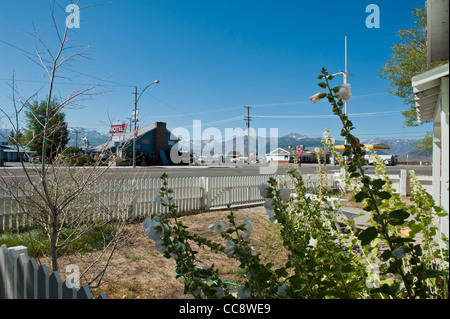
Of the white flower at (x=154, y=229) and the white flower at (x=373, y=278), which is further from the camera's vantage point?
the white flower at (x=373, y=278)

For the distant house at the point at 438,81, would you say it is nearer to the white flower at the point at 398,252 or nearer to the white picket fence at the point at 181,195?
the white flower at the point at 398,252

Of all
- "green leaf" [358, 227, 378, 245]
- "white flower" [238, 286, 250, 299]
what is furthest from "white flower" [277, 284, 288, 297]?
"green leaf" [358, 227, 378, 245]

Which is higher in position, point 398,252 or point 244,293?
point 398,252

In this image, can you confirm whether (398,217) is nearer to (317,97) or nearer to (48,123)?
(317,97)

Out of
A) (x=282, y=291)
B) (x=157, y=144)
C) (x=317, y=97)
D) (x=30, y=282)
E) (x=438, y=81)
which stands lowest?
(x=30, y=282)

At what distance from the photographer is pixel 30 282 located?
2.14 m

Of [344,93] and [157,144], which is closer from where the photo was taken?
[344,93]

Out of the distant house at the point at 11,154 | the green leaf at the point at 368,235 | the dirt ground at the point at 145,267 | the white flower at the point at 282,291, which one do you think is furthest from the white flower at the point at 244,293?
the distant house at the point at 11,154

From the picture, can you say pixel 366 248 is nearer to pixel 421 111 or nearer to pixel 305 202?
pixel 305 202

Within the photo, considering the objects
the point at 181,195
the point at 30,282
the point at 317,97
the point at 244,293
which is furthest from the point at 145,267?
the point at 181,195

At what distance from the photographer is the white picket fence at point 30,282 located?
1.76 metres

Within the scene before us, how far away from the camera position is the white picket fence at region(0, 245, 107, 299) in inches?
69.1
